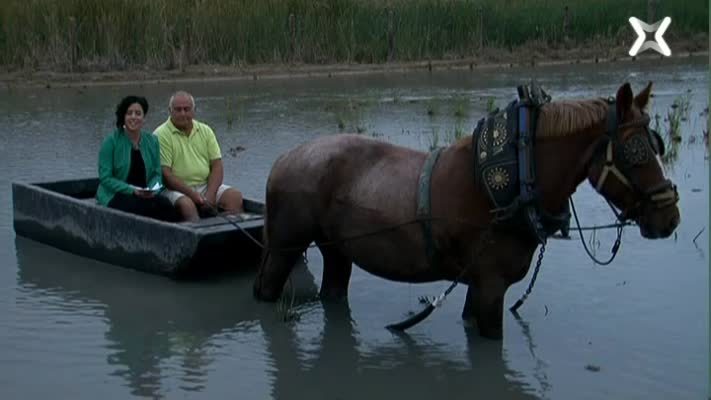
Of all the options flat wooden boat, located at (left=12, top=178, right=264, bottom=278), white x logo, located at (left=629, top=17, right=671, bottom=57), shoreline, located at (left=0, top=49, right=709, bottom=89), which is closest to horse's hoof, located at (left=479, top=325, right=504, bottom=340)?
flat wooden boat, located at (left=12, top=178, right=264, bottom=278)

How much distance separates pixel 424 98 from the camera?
18891 millimetres

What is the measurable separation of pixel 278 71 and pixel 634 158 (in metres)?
16.8

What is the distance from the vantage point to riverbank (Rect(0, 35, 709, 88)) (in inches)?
838

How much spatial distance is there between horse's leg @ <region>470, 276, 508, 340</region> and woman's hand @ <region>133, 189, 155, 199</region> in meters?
2.89

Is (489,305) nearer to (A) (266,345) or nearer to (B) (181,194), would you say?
(A) (266,345)

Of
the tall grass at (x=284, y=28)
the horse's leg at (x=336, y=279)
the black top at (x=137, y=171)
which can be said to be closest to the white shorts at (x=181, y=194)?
→ the black top at (x=137, y=171)

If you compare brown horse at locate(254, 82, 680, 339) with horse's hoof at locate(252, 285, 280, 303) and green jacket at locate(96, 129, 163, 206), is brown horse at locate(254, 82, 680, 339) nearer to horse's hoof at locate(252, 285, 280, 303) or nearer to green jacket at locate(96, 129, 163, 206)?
horse's hoof at locate(252, 285, 280, 303)

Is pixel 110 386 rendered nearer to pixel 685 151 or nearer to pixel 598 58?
pixel 685 151

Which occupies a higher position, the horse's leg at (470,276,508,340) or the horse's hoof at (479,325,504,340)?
the horse's leg at (470,276,508,340)

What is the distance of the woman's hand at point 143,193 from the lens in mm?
8562

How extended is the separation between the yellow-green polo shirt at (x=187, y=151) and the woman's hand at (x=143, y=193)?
0.32m

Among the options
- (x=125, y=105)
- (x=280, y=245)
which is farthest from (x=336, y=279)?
(x=125, y=105)

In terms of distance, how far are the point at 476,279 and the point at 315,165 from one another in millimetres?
1290

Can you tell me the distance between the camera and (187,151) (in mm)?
8844
